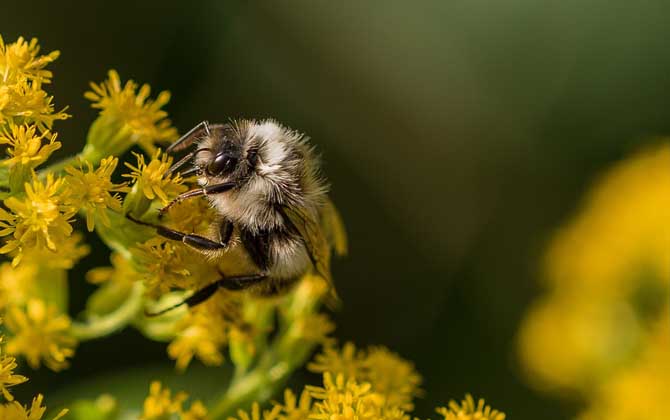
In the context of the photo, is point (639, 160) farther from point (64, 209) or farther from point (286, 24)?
point (64, 209)

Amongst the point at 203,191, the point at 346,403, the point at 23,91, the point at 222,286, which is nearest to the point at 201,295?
the point at 222,286

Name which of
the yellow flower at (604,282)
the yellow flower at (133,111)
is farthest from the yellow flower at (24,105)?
the yellow flower at (604,282)

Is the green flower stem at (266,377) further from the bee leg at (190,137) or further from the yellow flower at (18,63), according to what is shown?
the yellow flower at (18,63)

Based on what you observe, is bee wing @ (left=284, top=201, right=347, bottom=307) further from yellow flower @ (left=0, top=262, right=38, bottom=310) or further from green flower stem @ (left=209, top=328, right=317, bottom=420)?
yellow flower @ (left=0, top=262, right=38, bottom=310)

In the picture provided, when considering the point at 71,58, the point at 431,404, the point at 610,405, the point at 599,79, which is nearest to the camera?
the point at 610,405

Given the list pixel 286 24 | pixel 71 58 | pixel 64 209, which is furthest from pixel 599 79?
pixel 64 209

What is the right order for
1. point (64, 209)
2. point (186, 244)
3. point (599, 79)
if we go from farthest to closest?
point (599, 79), point (186, 244), point (64, 209)
